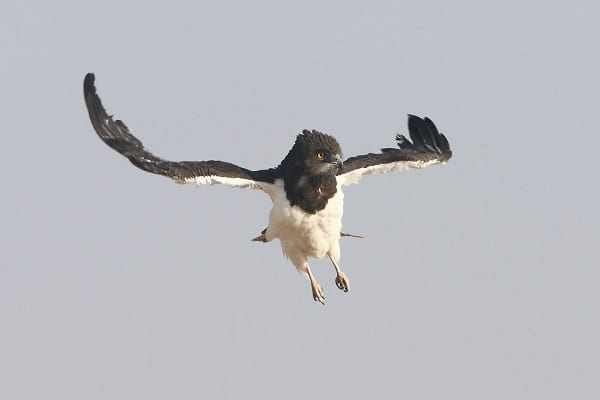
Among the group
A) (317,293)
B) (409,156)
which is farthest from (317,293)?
(409,156)

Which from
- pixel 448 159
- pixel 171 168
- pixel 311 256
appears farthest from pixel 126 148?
pixel 448 159

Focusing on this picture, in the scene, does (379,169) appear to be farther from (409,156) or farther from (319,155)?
(319,155)

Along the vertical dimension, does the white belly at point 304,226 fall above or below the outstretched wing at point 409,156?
below

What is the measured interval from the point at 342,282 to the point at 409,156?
3472mm

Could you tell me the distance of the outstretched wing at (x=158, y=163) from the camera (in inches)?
1903

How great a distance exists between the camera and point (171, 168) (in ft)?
159

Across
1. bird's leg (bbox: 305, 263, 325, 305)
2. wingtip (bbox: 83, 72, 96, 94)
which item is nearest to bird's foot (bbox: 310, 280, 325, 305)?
bird's leg (bbox: 305, 263, 325, 305)

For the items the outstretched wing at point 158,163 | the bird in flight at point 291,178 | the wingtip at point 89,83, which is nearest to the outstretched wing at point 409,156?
the bird in flight at point 291,178

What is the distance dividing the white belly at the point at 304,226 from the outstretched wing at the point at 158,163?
23.0 inches

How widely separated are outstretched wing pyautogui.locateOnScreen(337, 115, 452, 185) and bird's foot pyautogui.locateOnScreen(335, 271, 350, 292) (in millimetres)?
1818

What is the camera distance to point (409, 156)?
5256cm

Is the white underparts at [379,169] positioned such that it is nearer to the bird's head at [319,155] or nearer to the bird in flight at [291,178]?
the bird in flight at [291,178]

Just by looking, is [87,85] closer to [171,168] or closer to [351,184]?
[171,168]

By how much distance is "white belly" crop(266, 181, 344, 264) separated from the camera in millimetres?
49156
